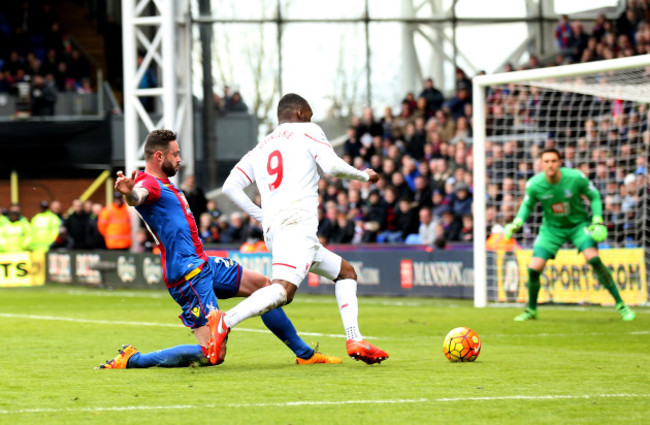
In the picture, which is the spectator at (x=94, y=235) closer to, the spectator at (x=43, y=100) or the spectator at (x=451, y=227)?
the spectator at (x=43, y=100)

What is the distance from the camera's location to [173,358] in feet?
26.0

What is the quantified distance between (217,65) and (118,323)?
1466 centimetres

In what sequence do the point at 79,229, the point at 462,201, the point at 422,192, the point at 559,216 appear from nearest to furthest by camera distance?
the point at 559,216 → the point at 462,201 → the point at 422,192 → the point at 79,229

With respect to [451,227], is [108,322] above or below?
below

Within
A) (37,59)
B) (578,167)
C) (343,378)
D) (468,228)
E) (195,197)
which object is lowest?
(343,378)

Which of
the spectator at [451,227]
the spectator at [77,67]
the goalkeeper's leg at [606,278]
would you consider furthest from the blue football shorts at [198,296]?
the spectator at [77,67]

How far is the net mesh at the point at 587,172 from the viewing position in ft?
50.0

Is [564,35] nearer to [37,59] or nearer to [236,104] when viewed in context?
[236,104]

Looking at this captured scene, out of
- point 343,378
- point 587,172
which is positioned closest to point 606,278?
point 587,172

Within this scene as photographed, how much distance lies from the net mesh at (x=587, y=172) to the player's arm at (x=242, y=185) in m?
7.26

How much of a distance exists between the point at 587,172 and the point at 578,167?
664 millimetres

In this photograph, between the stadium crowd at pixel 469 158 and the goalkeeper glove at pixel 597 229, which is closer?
the goalkeeper glove at pixel 597 229

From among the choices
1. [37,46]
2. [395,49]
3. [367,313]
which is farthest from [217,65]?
[367,313]

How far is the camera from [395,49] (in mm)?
27578
